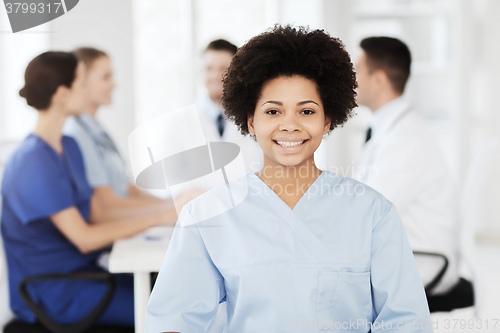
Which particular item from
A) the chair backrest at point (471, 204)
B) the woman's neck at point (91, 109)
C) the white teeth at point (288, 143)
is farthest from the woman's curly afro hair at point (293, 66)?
the woman's neck at point (91, 109)

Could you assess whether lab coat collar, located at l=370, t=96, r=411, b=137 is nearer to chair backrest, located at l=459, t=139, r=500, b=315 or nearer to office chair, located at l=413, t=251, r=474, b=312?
chair backrest, located at l=459, t=139, r=500, b=315

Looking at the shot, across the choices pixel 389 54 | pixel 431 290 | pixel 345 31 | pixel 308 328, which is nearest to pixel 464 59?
pixel 345 31

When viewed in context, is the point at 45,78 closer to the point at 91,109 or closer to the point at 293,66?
the point at 91,109

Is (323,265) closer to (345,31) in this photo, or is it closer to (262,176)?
(262,176)

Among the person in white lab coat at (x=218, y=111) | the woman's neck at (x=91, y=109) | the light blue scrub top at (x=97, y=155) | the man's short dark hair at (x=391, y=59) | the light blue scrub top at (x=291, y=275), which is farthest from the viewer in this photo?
the woman's neck at (x=91, y=109)

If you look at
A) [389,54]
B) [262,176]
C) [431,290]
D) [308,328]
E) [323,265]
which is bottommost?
[431,290]

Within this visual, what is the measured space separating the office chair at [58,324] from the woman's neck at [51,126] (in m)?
0.49

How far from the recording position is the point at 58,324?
1.36 m

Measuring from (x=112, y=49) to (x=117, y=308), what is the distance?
102 inches

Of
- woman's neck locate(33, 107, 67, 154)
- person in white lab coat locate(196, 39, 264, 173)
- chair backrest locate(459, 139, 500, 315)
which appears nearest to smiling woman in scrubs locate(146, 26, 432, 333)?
chair backrest locate(459, 139, 500, 315)

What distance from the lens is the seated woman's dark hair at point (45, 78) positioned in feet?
5.23

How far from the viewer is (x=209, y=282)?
883 millimetres

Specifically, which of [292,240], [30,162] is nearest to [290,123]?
[292,240]

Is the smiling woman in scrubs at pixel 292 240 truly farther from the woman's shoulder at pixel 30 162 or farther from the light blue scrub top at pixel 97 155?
the light blue scrub top at pixel 97 155
